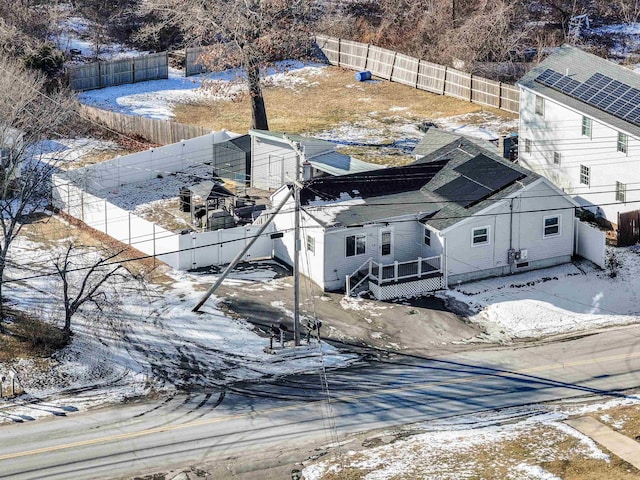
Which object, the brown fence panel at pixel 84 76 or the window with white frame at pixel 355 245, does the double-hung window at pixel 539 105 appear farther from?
the brown fence panel at pixel 84 76

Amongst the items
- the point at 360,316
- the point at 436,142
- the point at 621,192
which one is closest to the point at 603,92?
the point at 621,192

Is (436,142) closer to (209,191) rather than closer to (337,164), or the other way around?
(337,164)

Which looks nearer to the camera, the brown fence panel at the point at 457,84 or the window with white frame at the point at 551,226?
the window with white frame at the point at 551,226

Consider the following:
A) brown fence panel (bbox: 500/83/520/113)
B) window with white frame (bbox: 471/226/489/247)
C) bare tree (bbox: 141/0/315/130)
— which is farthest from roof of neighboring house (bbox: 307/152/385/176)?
brown fence panel (bbox: 500/83/520/113)

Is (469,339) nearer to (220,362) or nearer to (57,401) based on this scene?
(220,362)

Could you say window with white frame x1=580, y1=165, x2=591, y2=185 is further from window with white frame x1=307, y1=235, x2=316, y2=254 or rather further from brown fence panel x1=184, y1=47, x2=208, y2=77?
brown fence panel x1=184, y1=47, x2=208, y2=77

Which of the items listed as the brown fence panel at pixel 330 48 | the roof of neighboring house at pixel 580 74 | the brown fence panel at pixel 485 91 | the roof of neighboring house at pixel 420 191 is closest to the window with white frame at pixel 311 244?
the roof of neighboring house at pixel 420 191

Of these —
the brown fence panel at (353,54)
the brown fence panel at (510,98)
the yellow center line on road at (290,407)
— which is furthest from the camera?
the brown fence panel at (353,54)
